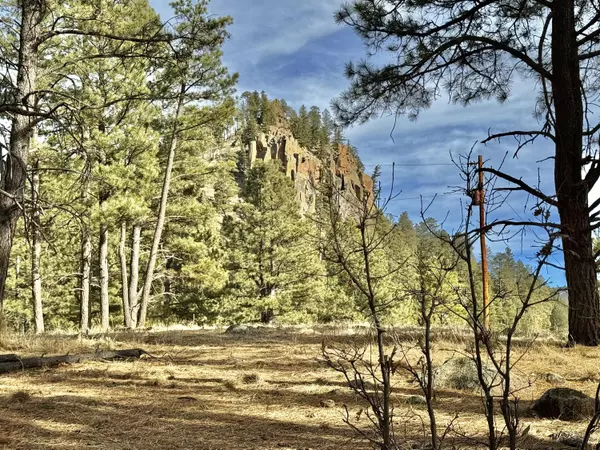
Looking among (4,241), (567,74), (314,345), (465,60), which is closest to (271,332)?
(314,345)

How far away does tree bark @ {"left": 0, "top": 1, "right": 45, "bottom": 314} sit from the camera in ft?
22.0

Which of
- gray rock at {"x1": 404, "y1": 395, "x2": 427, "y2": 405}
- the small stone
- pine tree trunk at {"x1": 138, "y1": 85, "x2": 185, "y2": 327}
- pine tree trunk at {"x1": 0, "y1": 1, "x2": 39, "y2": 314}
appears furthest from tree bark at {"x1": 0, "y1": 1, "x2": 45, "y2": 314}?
pine tree trunk at {"x1": 138, "y1": 85, "x2": 185, "y2": 327}

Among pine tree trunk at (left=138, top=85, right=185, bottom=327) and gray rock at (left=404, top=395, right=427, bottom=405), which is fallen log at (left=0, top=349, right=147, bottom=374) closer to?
gray rock at (left=404, top=395, right=427, bottom=405)

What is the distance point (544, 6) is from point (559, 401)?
7026mm

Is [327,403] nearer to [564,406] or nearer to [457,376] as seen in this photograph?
[457,376]

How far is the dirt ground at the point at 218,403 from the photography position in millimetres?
3215

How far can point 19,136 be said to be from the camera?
6.90 m

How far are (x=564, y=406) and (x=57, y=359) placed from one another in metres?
5.47

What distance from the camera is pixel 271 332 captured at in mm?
9953

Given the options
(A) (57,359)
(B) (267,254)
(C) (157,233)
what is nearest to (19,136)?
(A) (57,359)

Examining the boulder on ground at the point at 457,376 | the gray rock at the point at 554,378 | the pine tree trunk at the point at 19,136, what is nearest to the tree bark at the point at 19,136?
the pine tree trunk at the point at 19,136

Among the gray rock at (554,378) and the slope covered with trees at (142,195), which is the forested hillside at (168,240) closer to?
the slope covered with trees at (142,195)

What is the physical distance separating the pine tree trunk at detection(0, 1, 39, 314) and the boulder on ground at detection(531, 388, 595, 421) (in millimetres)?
6780

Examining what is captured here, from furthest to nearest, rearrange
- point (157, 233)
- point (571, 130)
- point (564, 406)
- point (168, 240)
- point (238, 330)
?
point (168, 240), point (157, 233), point (238, 330), point (571, 130), point (564, 406)
